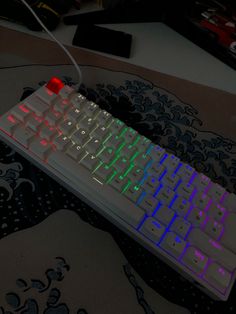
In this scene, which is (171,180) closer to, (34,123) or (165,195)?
(165,195)

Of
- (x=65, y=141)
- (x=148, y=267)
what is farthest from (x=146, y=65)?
(x=148, y=267)

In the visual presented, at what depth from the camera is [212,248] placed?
0.40 metres

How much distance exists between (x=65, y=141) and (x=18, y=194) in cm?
10

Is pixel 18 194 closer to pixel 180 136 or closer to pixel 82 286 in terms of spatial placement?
pixel 82 286

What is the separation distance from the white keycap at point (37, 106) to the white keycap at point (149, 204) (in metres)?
0.20

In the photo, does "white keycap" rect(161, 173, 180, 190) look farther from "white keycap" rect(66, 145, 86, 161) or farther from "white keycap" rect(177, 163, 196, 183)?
"white keycap" rect(66, 145, 86, 161)

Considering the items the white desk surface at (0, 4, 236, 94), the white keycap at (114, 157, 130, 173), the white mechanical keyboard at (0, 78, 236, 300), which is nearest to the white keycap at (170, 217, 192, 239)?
the white mechanical keyboard at (0, 78, 236, 300)

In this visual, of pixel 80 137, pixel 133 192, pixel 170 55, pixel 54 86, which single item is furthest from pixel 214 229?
pixel 170 55

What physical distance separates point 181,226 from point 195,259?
1.8 inches

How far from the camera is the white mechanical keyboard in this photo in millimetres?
398

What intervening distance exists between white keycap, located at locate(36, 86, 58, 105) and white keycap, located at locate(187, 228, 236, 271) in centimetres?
29

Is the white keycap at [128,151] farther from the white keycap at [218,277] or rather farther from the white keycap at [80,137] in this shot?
the white keycap at [218,277]

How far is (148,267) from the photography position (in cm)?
42

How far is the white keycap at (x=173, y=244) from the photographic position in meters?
0.39
